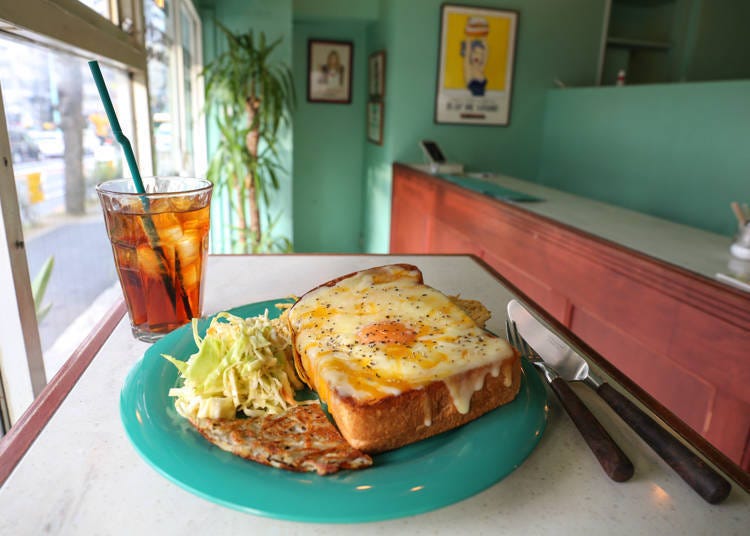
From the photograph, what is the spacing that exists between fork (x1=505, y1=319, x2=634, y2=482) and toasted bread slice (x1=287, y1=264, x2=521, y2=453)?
68 millimetres

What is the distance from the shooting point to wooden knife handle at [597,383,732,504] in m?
0.54

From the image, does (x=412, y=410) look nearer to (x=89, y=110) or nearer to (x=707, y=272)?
(x=707, y=272)

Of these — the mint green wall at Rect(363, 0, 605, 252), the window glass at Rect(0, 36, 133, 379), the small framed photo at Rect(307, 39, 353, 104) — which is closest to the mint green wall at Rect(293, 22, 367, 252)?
the small framed photo at Rect(307, 39, 353, 104)

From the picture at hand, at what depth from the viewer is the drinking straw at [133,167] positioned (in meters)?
0.82

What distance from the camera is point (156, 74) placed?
99.7 inches

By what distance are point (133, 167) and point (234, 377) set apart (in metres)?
0.41

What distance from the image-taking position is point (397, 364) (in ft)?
2.13

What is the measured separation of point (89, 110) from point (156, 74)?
925mm

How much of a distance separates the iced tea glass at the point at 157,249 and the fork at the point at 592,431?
58cm

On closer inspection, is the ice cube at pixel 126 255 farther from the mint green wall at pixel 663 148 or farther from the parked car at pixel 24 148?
the mint green wall at pixel 663 148

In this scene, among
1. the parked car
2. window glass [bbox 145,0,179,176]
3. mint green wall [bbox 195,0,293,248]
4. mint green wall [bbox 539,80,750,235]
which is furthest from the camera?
mint green wall [bbox 195,0,293,248]

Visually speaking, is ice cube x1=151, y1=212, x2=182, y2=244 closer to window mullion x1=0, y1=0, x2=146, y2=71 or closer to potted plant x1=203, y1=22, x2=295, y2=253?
window mullion x1=0, y1=0, x2=146, y2=71

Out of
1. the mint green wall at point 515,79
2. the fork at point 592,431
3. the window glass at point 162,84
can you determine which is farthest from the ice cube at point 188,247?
the mint green wall at point 515,79

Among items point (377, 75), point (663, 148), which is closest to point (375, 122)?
point (377, 75)
